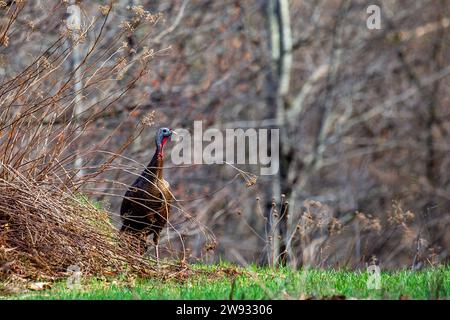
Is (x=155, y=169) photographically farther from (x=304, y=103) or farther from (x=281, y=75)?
(x=304, y=103)

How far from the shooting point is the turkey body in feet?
27.9

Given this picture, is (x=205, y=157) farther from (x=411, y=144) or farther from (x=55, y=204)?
(x=55, y=204)

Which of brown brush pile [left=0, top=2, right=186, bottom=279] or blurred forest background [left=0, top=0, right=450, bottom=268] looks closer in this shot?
brown brush pile [left=0, top=2, right=186, bottom=279]

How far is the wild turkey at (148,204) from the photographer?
27.8ft

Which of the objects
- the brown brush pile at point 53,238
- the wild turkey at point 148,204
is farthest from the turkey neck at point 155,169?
the brown brush pile at point 53,238

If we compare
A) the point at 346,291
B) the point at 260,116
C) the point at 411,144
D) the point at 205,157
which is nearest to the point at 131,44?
the point at 205,157

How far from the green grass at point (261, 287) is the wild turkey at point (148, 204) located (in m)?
0.62

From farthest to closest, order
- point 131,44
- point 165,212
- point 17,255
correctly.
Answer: point 131,44 < point 165,212 < point 17,255

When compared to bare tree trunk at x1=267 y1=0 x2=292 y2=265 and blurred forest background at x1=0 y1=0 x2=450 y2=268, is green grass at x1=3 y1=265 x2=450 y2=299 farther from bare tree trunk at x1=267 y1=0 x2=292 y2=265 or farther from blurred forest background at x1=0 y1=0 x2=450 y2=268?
bare tree trunk at x1=267 y1=0 x2=292 y2=265

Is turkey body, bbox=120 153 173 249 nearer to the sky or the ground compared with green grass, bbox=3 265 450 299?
nearer to the sky

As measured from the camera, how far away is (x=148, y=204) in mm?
8547

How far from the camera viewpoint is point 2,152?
8.13m

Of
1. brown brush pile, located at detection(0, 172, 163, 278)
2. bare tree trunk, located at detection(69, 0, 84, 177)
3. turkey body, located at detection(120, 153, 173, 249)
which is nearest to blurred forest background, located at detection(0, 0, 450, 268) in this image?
bare tree trunk, located at detection(69, 0, 84, 177)

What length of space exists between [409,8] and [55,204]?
1478cm
